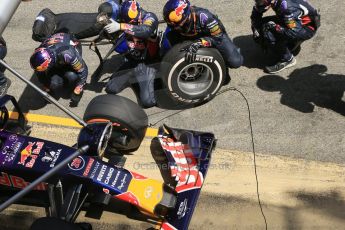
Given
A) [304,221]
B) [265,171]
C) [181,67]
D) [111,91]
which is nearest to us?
[304,221]

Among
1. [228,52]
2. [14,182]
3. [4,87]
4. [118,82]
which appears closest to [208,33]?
[228,52]

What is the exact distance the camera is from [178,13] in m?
5.98

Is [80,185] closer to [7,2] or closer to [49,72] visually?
[49,72]

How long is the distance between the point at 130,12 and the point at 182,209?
114 inches

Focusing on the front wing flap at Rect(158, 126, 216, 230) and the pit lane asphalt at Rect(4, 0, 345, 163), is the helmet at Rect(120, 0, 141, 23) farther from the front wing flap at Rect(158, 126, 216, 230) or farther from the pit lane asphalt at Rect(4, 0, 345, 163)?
the front wing flap at Rect(158, 126, 216, 230)

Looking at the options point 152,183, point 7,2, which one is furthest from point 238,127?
point 7,2

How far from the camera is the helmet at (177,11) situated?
5.99 m

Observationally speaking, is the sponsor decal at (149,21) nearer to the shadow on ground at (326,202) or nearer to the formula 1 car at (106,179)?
the formula 1 car at (106,179)

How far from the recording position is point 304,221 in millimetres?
5312

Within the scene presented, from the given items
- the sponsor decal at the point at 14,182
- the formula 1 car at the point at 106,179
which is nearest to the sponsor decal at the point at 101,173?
the formula 1 car at the point at 106,179

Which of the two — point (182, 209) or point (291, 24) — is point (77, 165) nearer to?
point (182, 209)

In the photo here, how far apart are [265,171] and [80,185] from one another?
2.22 metres

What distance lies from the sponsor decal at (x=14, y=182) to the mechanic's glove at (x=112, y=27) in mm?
2259

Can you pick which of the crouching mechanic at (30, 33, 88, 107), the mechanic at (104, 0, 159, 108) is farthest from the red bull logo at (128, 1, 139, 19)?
the crouching mechanic at (30, 33, 88, 107)
